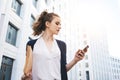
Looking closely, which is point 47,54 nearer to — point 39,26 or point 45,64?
point 45,64

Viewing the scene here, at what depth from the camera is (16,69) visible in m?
12.9

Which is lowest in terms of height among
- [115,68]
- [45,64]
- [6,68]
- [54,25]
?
[45,64]

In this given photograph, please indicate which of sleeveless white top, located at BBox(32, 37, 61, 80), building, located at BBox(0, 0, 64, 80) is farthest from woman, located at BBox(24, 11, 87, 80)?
building, located at BBox(0, 0, 64, 80)

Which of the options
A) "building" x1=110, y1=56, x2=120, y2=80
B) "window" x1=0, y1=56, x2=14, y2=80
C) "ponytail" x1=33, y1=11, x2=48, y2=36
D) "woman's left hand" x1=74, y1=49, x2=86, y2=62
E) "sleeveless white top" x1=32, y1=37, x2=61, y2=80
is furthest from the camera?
"building" x1=110, y1=56, x2=120, y2=80

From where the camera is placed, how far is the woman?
1.57m

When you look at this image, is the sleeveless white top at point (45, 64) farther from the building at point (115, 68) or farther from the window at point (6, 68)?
the building at point (115, 68)

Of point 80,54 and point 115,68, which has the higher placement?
point 115,68

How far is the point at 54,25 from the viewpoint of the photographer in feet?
5.97

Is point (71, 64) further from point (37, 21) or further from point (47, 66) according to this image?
point (37, 21)

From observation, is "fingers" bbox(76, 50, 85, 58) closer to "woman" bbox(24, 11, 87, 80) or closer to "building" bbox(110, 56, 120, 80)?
"woman" bbox(24, 11, 87, 80)

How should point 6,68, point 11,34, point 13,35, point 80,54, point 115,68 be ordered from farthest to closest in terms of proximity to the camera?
point 115,68, point 13,35, point 11,34, point 6,68, point 80,54

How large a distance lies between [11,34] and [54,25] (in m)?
11.8

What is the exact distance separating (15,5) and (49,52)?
43.1 feet

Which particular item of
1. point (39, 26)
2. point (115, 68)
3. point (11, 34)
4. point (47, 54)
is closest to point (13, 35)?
point (11, 34)
